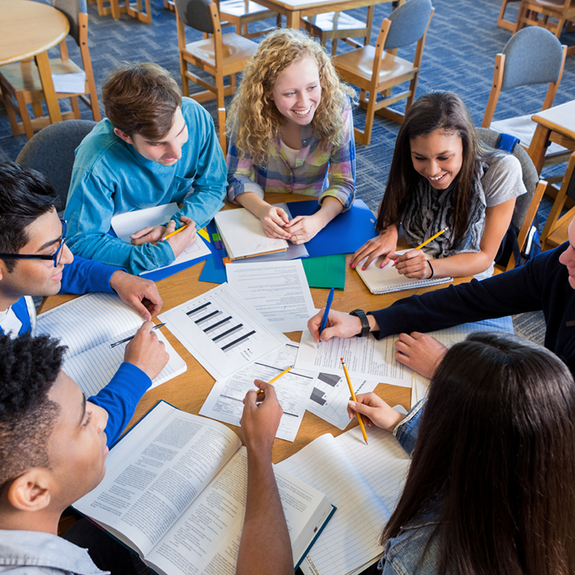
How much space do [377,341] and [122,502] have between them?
67cm

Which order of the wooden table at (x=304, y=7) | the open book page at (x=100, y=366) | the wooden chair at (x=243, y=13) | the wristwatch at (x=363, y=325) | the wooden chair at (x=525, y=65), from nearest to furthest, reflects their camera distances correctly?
the open book page at (x=100, y=366) < the wristwatch at (x=363, y=325) < the wooden chair at (x=525, y=65) < the wooden table at (x=304, y=7) < the wooden chair at (x=243, y=13)

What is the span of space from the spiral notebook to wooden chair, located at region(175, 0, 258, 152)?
2.19 meters

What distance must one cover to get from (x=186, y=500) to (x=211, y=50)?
11.6 feet

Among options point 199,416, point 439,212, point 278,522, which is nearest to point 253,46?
point 439,212

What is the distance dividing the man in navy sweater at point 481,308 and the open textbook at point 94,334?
1.46 feet

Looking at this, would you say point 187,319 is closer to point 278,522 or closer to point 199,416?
point 199,416

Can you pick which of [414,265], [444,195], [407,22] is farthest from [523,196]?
[407,22]

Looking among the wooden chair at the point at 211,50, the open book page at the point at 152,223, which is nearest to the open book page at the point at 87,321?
the open book page at the point at 152,223

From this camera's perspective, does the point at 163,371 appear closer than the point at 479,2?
Yes

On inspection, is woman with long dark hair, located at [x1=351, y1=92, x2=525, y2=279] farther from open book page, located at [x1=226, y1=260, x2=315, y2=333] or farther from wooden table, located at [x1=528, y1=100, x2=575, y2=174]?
wooden table, located at [x1=528, y1=100, x2=575, y2=174]

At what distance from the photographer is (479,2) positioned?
5.89 metres

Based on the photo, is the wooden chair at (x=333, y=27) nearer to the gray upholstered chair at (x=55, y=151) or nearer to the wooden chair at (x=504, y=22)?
the wooden chair at (x=504, y=22)

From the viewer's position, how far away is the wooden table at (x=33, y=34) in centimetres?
262

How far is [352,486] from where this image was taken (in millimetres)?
885
